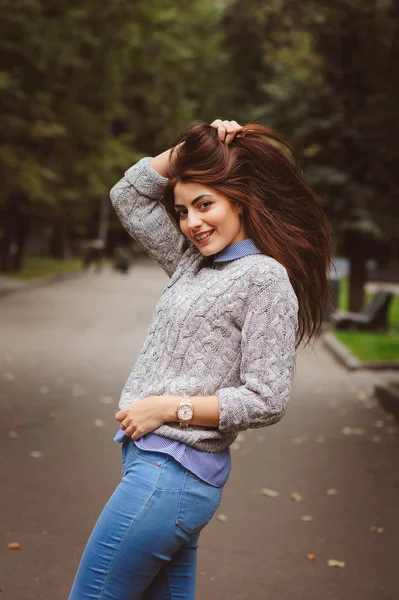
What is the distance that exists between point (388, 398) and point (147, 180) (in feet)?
25.9

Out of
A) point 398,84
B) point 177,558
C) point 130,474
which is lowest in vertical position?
point 177,558

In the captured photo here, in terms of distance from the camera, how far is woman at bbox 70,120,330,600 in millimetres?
2582

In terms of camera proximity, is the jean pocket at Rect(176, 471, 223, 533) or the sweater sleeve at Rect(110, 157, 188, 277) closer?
the jean pocket at Rect(176, 471, 223, 533)

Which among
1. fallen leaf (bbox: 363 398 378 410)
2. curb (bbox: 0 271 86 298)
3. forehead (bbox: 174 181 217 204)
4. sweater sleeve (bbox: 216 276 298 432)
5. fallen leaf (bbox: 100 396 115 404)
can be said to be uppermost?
forehead (bbox: 174 181 217 204)

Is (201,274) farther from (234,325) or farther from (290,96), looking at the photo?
(290,96)

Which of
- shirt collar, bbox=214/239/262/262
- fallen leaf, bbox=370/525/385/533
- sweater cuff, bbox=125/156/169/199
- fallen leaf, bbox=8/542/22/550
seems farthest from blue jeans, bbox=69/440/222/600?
fallen leaf, bbox=370/525/385/533

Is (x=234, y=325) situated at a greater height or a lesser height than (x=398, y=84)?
lesser

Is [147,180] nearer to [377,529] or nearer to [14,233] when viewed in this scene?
[377,529]

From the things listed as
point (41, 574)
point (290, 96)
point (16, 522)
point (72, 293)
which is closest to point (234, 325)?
point (41, 574)

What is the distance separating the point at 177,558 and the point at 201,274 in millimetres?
856

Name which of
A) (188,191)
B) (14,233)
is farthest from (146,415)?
(14,233)

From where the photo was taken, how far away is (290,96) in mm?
22656

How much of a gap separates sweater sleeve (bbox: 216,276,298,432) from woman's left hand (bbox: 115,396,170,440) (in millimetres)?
160

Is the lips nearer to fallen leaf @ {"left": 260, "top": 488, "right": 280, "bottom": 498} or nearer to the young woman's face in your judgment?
the young woman's face
